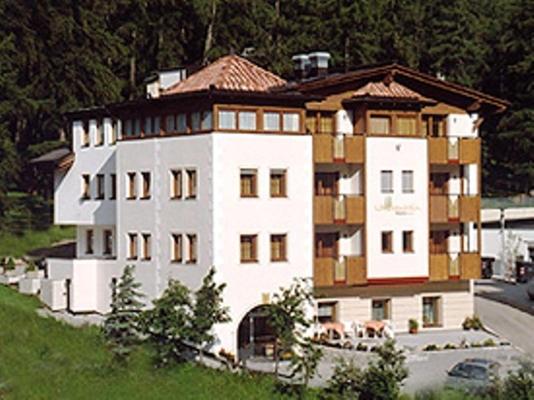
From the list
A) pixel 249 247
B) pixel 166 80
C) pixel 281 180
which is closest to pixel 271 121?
pixel 281 180

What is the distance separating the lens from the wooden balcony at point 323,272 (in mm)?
48094

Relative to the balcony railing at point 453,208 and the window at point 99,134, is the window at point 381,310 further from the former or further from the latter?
the window at point 99,134

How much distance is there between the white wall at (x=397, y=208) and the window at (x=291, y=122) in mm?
3776

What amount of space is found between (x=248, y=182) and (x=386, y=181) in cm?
703

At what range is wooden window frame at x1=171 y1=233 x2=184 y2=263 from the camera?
4731 centimetres

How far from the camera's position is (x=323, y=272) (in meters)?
48.3

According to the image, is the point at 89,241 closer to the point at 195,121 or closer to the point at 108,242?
the point at 108,242

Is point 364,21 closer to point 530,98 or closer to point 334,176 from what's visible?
point 530,98

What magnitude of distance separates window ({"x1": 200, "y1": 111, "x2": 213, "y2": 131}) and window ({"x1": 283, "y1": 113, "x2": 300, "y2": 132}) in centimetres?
324

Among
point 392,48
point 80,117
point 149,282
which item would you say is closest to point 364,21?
point 392,48

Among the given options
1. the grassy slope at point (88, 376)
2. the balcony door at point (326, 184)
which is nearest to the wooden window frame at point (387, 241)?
the balcony door at point (326, 184)

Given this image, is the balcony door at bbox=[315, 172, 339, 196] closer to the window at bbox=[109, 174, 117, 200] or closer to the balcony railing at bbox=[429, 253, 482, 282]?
the balcony railing at bbox=[429, 253, 482, 282]

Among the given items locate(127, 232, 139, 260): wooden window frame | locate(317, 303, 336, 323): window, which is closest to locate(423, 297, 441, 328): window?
locate(317, 303, 336, 323): window

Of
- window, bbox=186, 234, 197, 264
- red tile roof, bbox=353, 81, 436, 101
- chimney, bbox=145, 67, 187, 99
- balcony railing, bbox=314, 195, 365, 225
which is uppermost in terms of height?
chimney, bbox=145, 67, 187, 99
